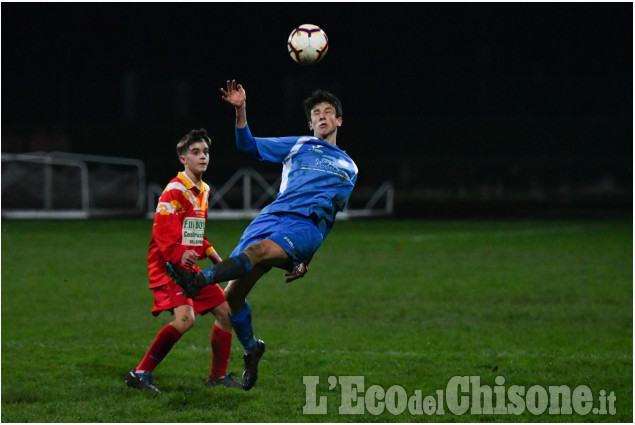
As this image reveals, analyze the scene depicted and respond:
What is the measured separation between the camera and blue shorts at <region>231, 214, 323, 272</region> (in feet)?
17.5

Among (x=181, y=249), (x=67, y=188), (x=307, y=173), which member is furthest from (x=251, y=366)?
(x=67, y=188)

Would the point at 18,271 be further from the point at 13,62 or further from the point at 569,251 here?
the point at 13,62

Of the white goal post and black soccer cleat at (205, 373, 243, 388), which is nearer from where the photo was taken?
black soccer cleat at (205, 373, 243, 388)

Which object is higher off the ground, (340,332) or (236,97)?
(236,97)

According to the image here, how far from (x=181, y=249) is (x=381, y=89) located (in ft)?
95.4

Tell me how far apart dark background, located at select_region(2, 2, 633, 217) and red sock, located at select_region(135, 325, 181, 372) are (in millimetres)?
25144

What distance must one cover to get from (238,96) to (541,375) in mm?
3279

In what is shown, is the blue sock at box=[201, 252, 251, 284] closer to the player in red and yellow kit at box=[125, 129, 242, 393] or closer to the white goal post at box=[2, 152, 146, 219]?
the player in red and yellow kit at box=[125, 129, 242, 393]

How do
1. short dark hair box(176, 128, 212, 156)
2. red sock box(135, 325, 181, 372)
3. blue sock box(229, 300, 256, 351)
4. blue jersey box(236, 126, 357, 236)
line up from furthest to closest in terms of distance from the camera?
1. red sock box(135, 325, 181, 372)
2. short dark hair box(176, 128, 212, 156)
3. blue sock box(229, 300, 256, 351)
4. blue jersey box(236, 126, 357, 236)

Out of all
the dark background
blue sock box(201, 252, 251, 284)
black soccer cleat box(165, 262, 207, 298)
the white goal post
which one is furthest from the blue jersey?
the dark background

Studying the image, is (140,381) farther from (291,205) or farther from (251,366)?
(291,205)

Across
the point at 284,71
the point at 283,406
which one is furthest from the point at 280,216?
the point at 284,71

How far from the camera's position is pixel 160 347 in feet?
20.2

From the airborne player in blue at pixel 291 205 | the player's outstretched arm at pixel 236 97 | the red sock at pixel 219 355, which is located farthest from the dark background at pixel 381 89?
the player's outstretched arm at pixel 236 97
